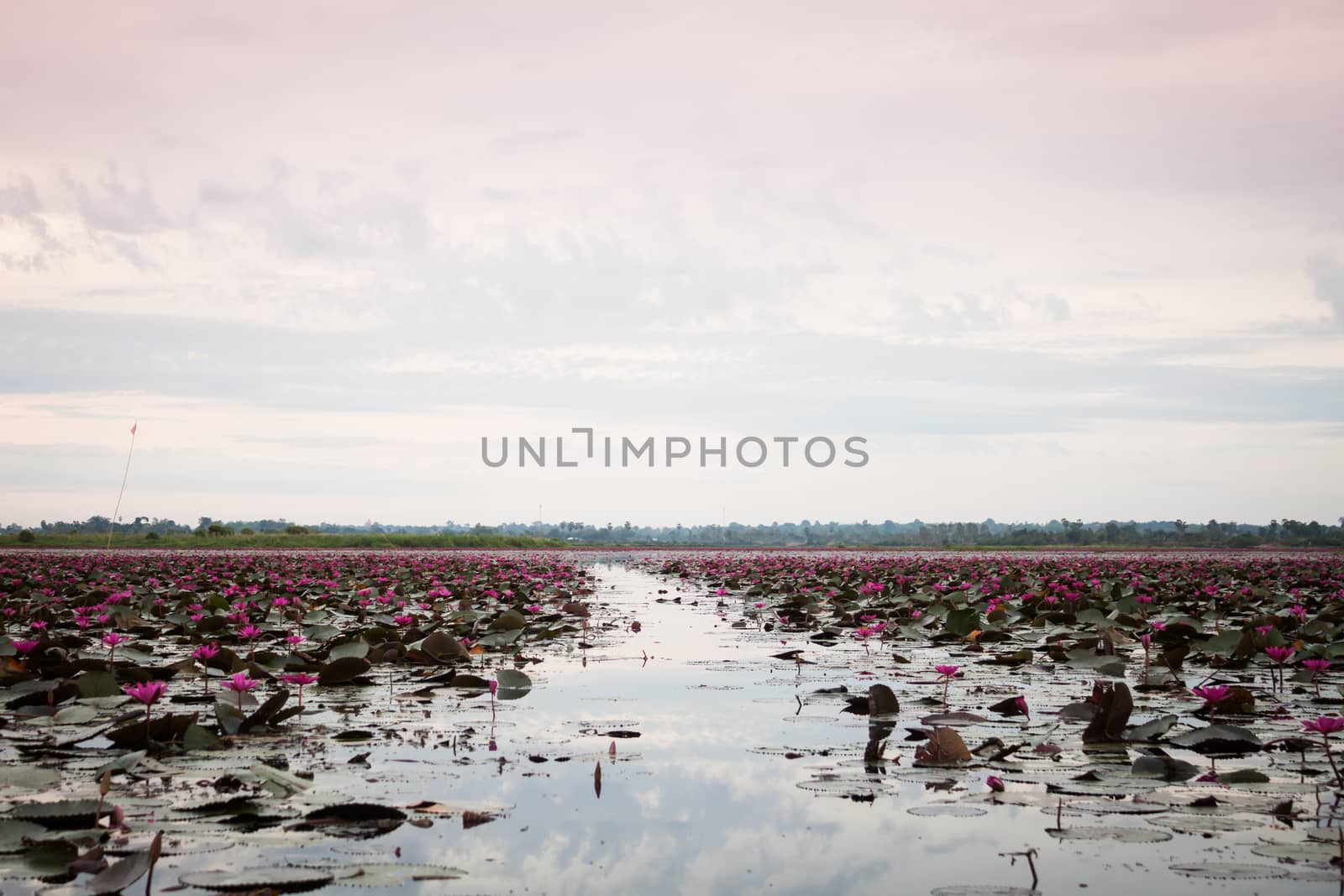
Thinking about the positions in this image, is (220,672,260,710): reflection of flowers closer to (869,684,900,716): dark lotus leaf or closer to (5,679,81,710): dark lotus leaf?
(5,679,81,710): dark lotus leaf

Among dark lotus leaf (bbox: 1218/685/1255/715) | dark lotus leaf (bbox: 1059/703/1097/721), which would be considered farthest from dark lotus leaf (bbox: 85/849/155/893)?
dark lotus leaf (bbox: 1218/685/1255/715)

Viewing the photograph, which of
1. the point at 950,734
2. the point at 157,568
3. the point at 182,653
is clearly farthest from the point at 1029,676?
the point at 157,568

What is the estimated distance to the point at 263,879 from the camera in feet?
9.57

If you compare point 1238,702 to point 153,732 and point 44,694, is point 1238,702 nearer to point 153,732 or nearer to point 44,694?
point 153,732

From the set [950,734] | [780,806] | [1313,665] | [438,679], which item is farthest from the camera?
[438,679]

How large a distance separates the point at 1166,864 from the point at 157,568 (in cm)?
1995

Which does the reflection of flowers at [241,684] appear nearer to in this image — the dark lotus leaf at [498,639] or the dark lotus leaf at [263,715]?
the dark lotus leaf at [263,715]

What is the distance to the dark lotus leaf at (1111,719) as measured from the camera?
5.00 meters

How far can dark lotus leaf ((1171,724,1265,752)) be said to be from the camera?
4707 mm

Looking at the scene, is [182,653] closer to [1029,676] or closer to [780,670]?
[780,670]

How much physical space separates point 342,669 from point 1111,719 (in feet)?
15.4

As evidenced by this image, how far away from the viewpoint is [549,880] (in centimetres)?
310

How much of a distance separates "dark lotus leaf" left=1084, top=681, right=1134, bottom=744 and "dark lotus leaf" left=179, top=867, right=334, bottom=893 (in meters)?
3.73

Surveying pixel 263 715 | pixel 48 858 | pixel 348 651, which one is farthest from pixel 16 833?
pixel 348 651
